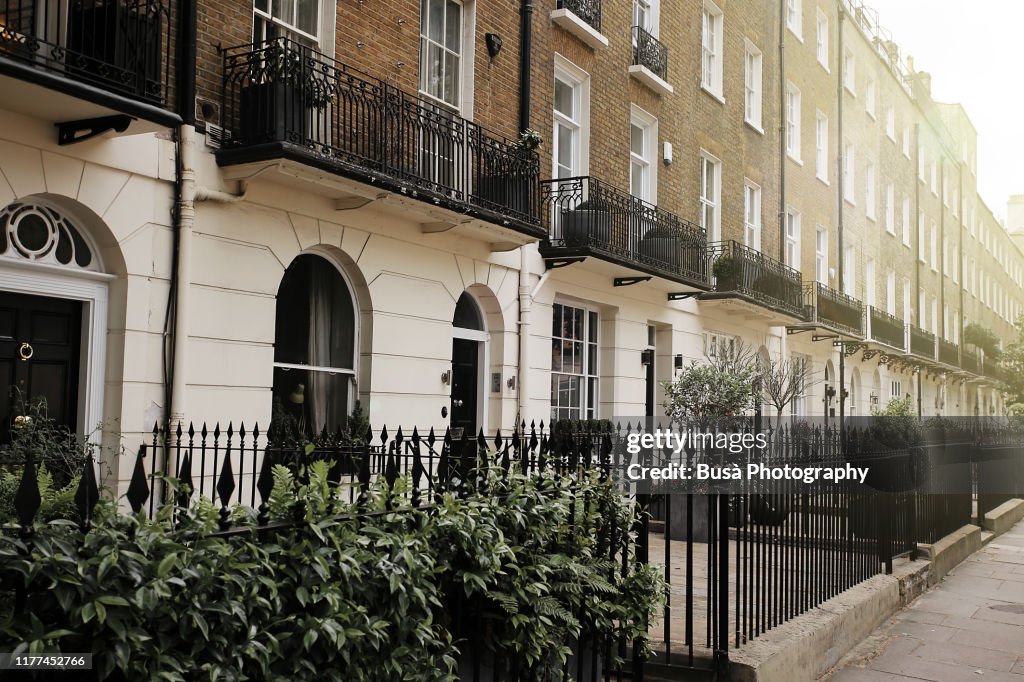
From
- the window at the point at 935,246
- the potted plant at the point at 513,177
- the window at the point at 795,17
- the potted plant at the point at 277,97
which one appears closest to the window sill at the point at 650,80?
the potted plant at the point at 513,177

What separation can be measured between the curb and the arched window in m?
5.85

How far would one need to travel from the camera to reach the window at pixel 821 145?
27234 millimetres

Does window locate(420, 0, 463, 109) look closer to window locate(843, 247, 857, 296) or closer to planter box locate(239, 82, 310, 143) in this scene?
planter box locate(239, 82, 310, 143)

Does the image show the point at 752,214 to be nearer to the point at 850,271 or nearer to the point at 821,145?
the point at 821,145

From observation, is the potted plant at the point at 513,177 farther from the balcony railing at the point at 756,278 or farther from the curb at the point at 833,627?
the balcony railing at the point at 756,278

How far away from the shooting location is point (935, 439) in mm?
12484

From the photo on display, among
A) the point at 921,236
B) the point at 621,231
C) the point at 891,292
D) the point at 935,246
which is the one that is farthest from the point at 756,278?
the point at 935,246

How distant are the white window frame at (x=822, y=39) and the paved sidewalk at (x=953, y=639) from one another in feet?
68.2

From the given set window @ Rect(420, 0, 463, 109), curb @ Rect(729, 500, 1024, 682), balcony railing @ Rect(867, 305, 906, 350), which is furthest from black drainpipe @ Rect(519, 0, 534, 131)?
balcony railing @ Rect(867, 305, 906, 350)

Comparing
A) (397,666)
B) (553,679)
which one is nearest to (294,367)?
(553,679)

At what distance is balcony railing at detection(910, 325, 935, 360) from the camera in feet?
113

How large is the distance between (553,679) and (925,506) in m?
7.48

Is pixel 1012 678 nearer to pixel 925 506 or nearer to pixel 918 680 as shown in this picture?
pixel 918 680

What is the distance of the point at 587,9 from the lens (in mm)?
15633
